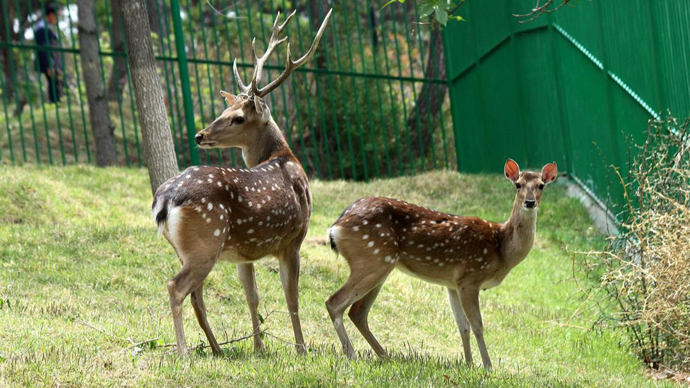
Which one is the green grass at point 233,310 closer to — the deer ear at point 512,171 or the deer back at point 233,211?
the deer back at point 233,211

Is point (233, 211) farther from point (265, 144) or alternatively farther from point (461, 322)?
point (461, 322)

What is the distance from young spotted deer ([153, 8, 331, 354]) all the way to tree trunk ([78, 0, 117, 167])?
6603 mm

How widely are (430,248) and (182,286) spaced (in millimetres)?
1969

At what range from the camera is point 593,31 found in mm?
11875

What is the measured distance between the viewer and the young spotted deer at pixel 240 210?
650cm

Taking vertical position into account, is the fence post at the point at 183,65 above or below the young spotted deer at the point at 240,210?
above

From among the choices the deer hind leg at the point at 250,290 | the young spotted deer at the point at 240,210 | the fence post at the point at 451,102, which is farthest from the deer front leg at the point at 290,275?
the fence post at the point at 451,102

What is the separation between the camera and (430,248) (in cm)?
749

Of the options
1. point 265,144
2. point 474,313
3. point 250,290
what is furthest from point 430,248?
point 265,144

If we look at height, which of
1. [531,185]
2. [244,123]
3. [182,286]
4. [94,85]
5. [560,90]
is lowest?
[182,286]

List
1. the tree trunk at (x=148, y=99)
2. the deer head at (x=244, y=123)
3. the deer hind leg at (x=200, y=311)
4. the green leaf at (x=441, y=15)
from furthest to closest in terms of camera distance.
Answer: the tree trunk at (x=148, y=99), the deer head at (x=244, y=123), the deer hind leg at (x=200, y=311), the green leaf at (x=441, y=15)

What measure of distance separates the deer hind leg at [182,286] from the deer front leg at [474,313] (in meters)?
1.99

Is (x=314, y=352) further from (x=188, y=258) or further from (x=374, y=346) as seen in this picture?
(x=188, y=258)

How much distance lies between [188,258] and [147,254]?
3.48 metres
